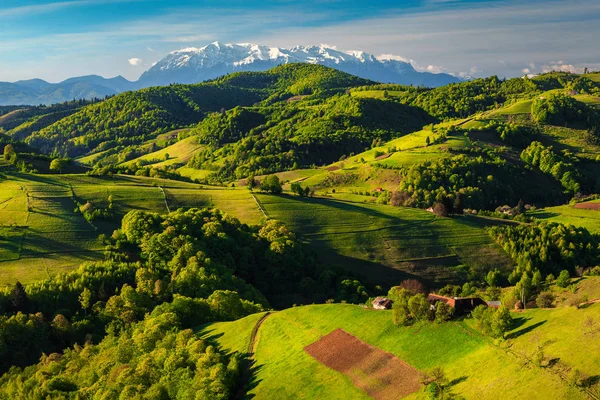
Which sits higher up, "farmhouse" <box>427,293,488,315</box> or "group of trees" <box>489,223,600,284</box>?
"farmhouse" <box>427,293,488,315</box>

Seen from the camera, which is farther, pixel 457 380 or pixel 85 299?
pixel 85 299

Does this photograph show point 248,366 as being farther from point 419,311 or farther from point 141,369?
point 419,311

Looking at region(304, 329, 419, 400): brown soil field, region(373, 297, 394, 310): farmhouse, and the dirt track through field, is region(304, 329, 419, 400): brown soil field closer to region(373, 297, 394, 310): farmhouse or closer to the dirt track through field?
region(373, 297, 394, 310): farmhouse

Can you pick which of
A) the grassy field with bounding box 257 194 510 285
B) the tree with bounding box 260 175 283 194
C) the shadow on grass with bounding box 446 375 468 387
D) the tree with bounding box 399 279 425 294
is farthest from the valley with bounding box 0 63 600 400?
the tree with bounding box 399 279 425 294

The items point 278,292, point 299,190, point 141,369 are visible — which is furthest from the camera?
point 299,190

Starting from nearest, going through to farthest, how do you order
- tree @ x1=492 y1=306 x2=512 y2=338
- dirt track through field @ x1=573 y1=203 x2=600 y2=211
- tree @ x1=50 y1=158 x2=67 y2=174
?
tree @ x1=492 y1=306 x2=512 y2=338 < tree @ x1=50 y1=158 x2=67 y2=174 < dirt track through field @ x1=573 y1=203 x2=600 y2=211

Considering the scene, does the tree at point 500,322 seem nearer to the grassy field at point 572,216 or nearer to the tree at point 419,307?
the tree at point 419,307

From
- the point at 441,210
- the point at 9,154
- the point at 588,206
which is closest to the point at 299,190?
the point at 441,210
